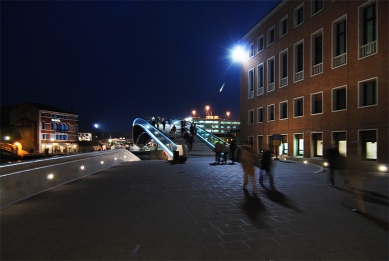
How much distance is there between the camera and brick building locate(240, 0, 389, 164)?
622 inches

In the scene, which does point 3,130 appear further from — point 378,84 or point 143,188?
point 378,84

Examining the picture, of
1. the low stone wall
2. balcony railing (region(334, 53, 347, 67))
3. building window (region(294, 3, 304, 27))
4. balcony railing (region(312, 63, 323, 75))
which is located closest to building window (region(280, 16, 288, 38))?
building window (region(294, 3, 304, 27))

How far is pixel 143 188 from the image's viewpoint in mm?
9070

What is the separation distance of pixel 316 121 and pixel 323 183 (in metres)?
11.7

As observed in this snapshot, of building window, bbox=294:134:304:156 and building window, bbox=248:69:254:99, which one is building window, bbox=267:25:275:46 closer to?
building window, bbox=248:69:254:99

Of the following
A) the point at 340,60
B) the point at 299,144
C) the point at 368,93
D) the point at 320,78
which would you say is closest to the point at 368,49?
the point at 340,60

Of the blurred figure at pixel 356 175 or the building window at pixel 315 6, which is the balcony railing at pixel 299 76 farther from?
the blurred figure at pixel 356 175

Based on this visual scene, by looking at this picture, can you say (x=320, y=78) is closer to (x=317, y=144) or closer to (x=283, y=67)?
(x=317, y=144)

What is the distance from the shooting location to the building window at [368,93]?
16.0 m

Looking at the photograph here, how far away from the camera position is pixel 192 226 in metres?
5.14

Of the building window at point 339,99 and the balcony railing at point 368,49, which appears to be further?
the building window at point 339,99

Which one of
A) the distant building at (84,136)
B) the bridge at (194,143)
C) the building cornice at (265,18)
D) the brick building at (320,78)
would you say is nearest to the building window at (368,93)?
the brick building at (320,78)

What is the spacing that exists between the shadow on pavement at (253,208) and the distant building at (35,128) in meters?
58.8

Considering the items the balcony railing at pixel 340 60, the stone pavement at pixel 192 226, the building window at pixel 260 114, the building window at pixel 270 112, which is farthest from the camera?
the building window at pixel 260 114
